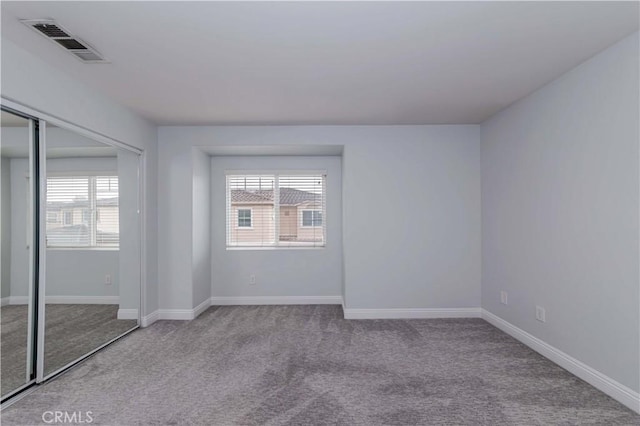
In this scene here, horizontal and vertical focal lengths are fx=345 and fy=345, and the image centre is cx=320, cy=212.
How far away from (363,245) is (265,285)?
1.70 m

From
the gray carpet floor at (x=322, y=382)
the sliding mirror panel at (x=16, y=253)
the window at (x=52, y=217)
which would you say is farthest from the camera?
the window at (x=52, y=217)

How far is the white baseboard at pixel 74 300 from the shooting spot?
2530 millimetres

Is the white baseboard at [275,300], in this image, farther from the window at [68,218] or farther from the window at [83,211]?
the window at [68,218]

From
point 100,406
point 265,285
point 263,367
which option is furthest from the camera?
point 265,285

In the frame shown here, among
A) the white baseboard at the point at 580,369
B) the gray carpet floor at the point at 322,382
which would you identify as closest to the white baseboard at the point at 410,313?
the gray carpet floor at the point at 322,382

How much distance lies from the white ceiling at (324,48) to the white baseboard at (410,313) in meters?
2.56

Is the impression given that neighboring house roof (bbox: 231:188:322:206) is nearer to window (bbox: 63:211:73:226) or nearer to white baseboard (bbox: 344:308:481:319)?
white baseboard (bbox: 344:308:481:319)

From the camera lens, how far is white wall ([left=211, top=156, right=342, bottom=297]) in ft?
17.1

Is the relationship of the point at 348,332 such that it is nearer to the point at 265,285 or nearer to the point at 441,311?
the point at 441,311

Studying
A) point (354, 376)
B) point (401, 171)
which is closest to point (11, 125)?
point (354, 376)

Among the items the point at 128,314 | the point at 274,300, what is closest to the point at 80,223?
the point at 128,314

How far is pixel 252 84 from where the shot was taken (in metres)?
3.11

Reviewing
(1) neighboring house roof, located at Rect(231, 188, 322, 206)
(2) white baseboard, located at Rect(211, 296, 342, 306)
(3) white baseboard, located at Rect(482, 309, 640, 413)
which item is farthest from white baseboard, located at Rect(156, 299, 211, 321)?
(3) white baseboard, located at Rect(482, 309, 640, 413)

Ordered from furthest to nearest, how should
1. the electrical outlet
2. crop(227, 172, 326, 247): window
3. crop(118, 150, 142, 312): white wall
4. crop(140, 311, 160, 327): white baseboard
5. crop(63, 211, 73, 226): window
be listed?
crop(227, 172, 326, 247): window, crop(140, 311, 160, 327): white baseboard, crop(118, 150, 142, 312): white wall, the electrical outlet, crop(63, 211, 73, 226): window
